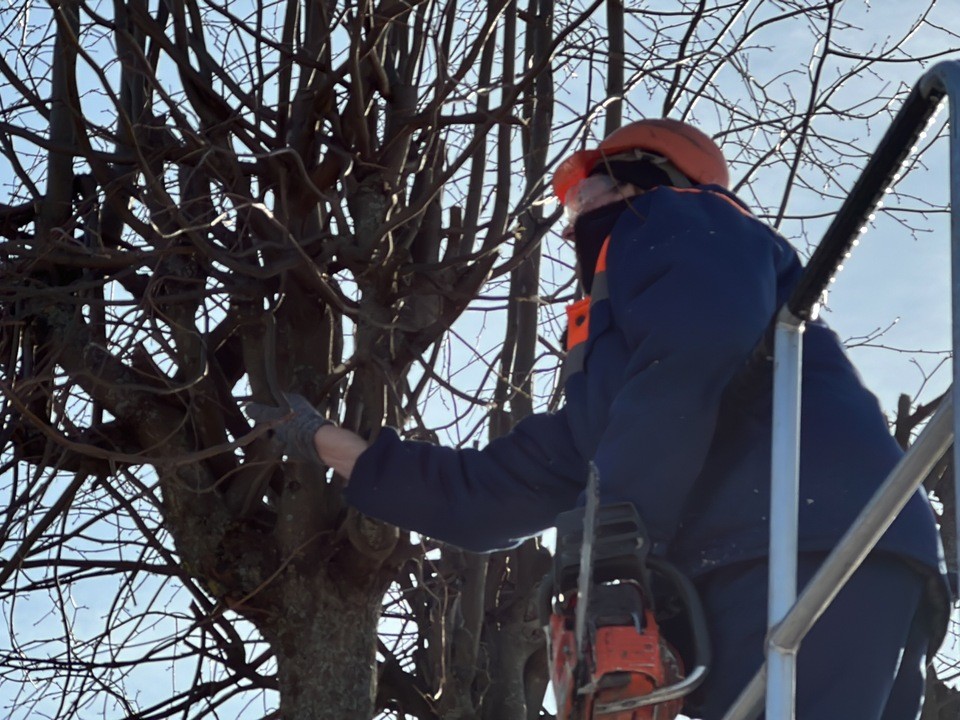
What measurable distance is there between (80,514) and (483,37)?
204 centimetres

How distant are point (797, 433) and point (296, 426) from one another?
165 centimetres

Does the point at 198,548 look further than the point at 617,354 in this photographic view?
Yes

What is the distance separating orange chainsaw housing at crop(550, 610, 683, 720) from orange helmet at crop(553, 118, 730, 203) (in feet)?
4.65

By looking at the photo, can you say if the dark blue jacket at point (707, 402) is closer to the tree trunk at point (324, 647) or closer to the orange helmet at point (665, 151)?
the orange helmet at point (665, 151)

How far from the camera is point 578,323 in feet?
10.9

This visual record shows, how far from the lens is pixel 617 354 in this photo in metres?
2.98

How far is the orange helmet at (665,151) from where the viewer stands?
3.47 meters

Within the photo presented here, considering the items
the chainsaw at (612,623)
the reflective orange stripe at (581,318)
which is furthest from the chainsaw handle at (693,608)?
the reflective orange stripe at (581,318)

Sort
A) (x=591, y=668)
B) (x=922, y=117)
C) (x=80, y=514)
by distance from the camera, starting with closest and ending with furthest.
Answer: (x=922, y=117) < (x=591, y=668) < (x=80, y=514)

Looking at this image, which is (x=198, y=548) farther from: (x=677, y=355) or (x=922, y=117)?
(x=922, y=117)

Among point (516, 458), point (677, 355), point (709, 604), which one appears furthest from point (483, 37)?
point (709, 604)

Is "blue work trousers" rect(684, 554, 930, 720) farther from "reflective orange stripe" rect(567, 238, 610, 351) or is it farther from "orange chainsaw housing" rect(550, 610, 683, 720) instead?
"reflective orange stripe" rect(567, 238, 610, 351)

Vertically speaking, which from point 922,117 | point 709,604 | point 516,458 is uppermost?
point 516,458

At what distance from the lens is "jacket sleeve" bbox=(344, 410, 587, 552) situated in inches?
130
